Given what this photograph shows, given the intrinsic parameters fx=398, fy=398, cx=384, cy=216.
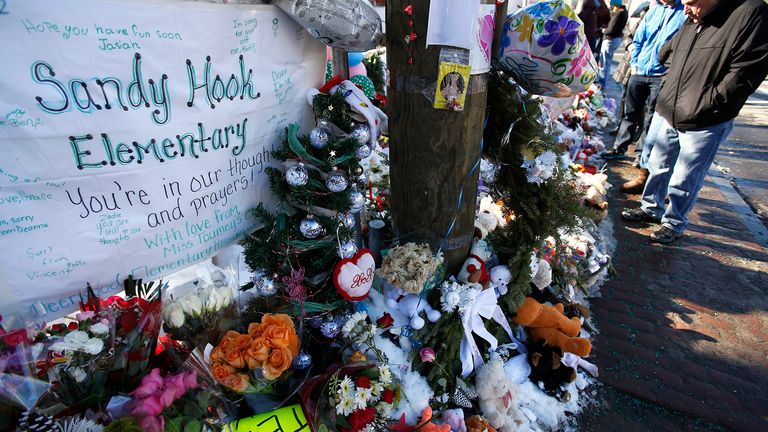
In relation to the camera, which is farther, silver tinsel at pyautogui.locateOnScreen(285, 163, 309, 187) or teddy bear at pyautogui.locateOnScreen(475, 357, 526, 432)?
teddy bear at pyautogui.locateOnScreen(475, 357, 526, 432)

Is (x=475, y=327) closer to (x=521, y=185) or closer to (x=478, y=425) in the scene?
(x=478, y=425)

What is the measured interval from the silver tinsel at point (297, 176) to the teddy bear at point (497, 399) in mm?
1447

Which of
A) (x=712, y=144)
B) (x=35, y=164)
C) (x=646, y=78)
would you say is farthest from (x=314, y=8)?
(x=646, y=78)

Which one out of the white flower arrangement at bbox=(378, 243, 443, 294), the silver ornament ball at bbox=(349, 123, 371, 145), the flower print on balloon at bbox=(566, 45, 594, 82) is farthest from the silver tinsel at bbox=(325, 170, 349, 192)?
the flower print on balloon at bbox=(566, 45, 594, 82)

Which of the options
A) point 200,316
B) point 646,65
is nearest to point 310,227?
point 200,316

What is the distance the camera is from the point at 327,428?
1705 millimetres

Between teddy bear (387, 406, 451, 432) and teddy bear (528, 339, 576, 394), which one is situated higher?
teddy bear (387, 406, 451, 432)

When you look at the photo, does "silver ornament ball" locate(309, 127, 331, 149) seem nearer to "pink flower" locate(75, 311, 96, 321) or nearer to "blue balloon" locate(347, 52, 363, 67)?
"pink flower" locate(75, 311, 96, 321)

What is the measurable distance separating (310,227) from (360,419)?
87cm

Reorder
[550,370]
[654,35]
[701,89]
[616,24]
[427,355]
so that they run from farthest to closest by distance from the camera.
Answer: [616,24]
[654,35]
[701,89]
[550,370]
[427,355]

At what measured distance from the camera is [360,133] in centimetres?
198

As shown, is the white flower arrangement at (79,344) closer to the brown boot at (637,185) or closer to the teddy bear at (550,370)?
the teddy bear at (550,370)

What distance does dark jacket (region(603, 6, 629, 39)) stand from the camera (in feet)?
24.8

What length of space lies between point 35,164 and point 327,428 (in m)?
1.51
